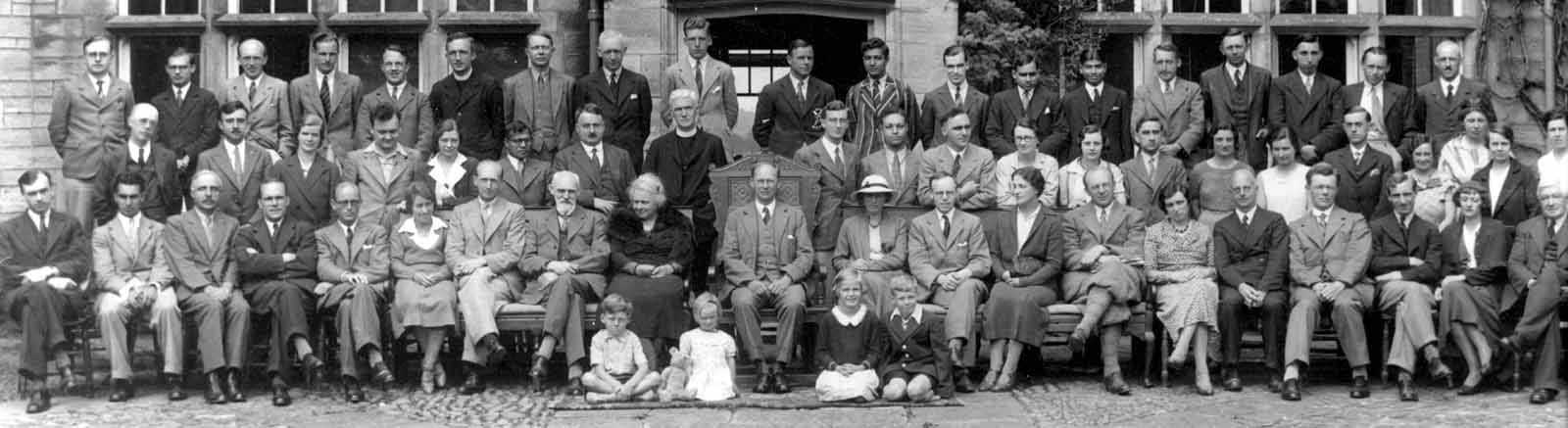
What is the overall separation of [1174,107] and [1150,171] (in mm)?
887

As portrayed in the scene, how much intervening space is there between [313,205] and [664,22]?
10.4 ft

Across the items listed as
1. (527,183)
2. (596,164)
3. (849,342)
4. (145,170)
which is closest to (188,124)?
(145,170)

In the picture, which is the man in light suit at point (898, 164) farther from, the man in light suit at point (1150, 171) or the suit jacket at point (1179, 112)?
the suit jacket at point (1179, 112)

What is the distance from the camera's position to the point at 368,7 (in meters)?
13.9

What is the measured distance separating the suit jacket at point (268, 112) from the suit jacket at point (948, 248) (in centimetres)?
402

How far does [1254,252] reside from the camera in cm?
1034

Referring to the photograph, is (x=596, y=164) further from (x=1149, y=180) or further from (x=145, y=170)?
(x=1149, y=180)

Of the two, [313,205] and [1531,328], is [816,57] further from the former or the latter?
[1531,328]

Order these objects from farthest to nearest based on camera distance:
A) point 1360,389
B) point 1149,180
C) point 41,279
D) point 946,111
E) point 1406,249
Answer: point 946,111
point 1149,180
point 1406,249
point 41,279
point 1360,389

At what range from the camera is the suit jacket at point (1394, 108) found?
1188 centimetres

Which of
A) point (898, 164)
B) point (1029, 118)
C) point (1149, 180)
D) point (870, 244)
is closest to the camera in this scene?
point (870, 244)

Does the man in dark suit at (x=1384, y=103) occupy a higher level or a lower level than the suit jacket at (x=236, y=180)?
higher

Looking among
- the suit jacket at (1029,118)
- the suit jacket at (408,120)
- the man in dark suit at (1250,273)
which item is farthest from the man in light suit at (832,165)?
the suit jacket at (408,120)

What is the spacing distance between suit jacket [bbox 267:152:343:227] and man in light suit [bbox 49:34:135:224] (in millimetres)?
1293
